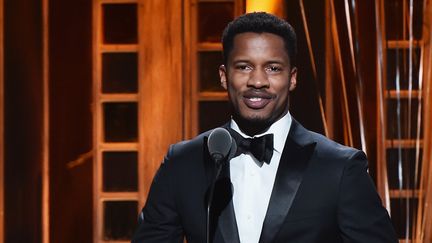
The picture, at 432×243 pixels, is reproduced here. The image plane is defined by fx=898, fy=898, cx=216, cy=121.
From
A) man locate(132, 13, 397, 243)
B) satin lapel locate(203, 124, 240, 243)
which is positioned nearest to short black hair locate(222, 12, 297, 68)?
man locate(132, 13, 397, 243)

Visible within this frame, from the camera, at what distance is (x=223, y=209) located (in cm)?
199

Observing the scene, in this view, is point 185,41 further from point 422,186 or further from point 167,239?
point 167,239

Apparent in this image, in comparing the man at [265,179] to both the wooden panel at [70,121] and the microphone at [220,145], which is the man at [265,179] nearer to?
the microphone at [220,145]

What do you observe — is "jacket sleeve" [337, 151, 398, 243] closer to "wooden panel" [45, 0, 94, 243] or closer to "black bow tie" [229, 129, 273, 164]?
"black bow tie" [229, 129, 273, 164]

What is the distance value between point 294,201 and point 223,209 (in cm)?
16

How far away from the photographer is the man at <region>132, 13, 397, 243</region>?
6.36 ft

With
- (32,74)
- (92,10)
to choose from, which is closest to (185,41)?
(92,10)

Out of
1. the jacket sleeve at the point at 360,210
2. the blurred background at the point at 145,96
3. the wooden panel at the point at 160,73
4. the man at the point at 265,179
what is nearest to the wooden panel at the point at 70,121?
the blurred background at the point at 145,96

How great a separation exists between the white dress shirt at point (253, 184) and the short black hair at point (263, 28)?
168mm

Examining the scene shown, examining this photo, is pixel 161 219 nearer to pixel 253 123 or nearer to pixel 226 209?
pixel 226 209

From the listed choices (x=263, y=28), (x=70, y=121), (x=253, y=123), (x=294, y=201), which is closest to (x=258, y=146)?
(x=253, y=123)

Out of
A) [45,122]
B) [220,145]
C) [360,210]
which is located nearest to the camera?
[220,145]

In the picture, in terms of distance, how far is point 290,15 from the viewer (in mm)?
3688

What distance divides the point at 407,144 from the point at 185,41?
3.30 feet
